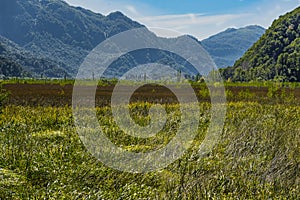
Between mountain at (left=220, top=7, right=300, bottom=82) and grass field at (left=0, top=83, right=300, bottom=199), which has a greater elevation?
mountain at (left=220, top=7, right=300, bottom=82)

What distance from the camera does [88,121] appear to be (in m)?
10.8

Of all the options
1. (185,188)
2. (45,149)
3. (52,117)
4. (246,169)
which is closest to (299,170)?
(246,169)

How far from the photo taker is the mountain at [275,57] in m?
69.4

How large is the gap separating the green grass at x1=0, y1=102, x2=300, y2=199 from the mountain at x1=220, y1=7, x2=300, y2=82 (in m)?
60.1

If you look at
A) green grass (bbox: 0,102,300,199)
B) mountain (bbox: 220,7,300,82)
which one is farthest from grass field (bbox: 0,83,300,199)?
mountain (bbox: 220,7,300,82)

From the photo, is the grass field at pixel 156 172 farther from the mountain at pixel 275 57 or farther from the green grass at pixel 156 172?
the mountain at pixel 275 57

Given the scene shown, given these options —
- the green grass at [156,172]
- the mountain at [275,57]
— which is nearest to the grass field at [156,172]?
the green grass at [156,172]

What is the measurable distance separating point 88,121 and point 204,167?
5375 millimetres

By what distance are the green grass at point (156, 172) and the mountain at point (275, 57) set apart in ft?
197

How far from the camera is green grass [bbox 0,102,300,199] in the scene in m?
4.80

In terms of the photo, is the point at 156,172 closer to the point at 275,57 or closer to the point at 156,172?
the point at 156,172

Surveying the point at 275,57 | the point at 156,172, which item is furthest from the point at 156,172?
the point at 275,57

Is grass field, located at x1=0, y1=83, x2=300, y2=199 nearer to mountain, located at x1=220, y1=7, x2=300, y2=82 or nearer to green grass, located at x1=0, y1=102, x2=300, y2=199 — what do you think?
green grass, located at x1=0, y1=102, x2=300, y2=199

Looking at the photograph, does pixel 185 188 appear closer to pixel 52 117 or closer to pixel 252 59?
pixel 52 117
